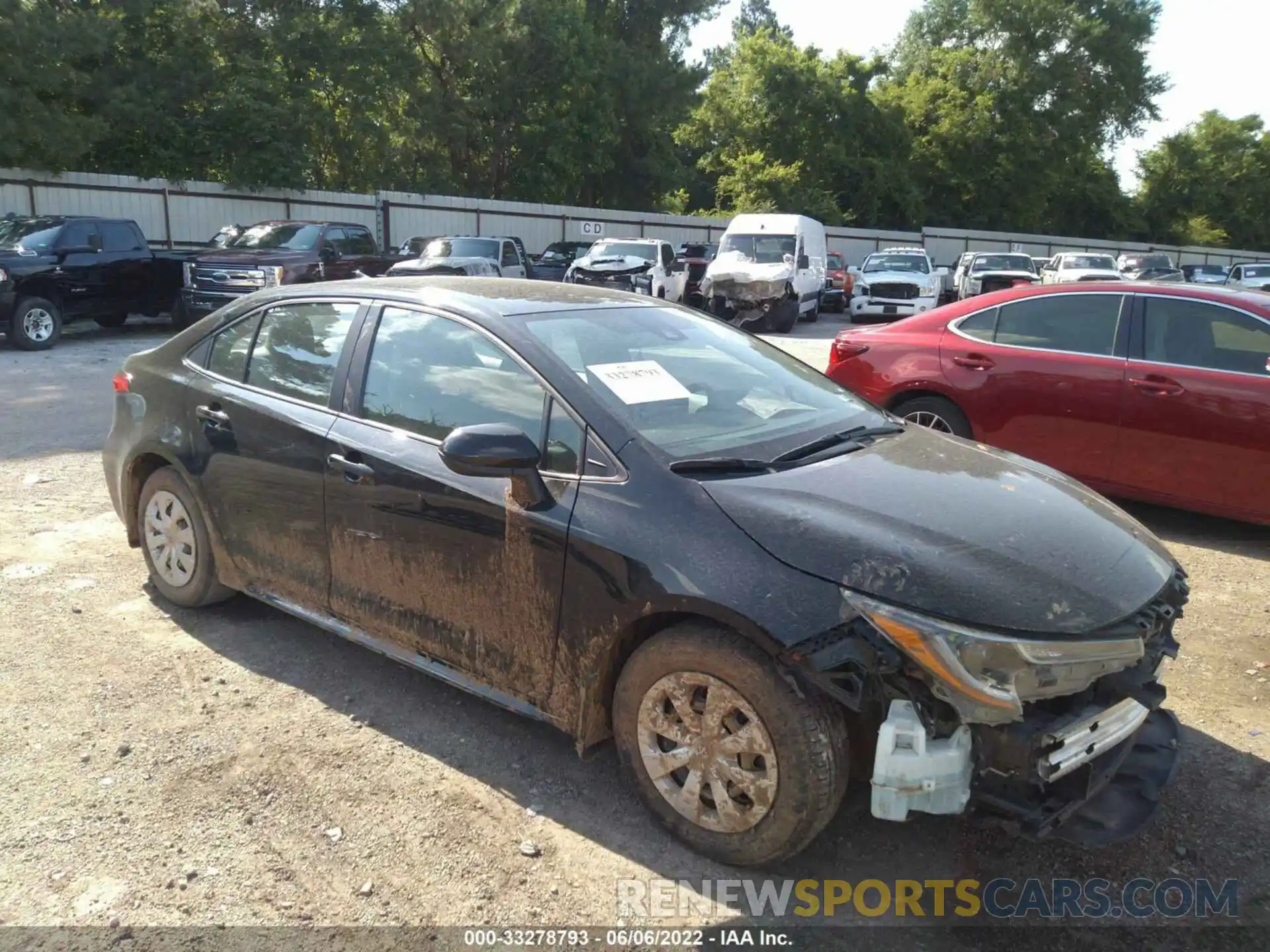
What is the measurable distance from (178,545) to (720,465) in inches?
112

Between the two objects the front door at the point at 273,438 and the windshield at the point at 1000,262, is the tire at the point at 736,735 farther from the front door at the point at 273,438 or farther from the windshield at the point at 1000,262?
the windshield at the point at 1000,262

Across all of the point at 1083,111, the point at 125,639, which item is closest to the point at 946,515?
the point at 125,639

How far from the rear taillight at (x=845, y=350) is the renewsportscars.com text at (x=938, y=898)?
4747mm

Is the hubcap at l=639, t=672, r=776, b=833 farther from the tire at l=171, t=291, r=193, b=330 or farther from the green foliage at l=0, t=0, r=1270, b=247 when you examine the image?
the green foliage at l=0, t=0, r=1270, b=247

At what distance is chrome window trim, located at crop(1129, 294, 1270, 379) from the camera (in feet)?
18.6

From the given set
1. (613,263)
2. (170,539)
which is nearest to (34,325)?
(613,263)

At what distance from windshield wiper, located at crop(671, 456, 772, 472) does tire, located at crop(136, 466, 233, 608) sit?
2478 mm

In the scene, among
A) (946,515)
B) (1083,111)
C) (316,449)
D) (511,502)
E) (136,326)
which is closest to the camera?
(946,515)

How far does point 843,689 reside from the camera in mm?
2562

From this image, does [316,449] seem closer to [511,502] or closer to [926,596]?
[511,502]

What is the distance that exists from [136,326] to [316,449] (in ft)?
51.8

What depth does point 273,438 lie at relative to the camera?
396cm

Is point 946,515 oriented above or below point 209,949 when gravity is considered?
above

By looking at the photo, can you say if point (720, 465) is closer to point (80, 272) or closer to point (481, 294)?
point (481, 294)
